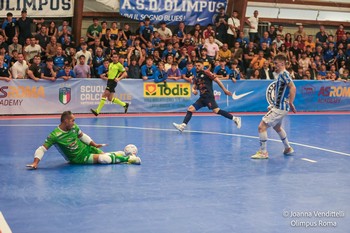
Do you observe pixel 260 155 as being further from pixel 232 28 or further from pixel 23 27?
pixel 232 28

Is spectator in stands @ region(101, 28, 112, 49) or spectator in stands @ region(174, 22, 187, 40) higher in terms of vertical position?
spectator in stands @ region(174, 22, 187, 40)

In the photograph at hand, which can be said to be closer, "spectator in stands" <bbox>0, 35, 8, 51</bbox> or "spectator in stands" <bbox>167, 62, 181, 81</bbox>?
"spectator in stands" <bbox>0, 35, 8, 51</bbox>

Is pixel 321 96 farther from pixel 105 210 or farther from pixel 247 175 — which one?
pixel 105 210

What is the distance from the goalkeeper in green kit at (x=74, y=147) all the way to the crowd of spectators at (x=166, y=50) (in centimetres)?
916

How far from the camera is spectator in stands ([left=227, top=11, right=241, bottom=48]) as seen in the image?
82.9ft

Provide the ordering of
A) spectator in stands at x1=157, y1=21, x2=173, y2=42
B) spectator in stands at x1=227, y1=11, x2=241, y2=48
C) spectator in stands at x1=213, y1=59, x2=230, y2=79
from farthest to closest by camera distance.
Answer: spectator in stands at x1=227, y1=11, x2=241, y2=48 < spectator in stands at x1=157, y1=21, x2=173, y2=42 < spectator in stands at x1=213, y1=59, x2=230, y2=79

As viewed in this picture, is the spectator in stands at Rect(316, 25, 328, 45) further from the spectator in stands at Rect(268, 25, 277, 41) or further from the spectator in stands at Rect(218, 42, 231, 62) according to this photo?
the spectator in stands at Rect(218, 42, 231, 62)

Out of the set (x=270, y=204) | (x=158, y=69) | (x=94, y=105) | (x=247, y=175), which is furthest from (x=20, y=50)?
(x=270, y=204)

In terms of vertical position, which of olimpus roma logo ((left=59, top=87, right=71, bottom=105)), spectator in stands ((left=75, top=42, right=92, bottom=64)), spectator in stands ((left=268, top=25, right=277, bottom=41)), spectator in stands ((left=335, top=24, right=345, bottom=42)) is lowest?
olimpus roma logo ((left=59, top=87, right=71, bottom=105))

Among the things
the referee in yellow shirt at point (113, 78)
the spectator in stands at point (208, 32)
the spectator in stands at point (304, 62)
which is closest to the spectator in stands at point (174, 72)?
the referee in yellow shirt at point (113, 78)

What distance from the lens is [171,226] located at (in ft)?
22.7

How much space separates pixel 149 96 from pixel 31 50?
4.52 metres

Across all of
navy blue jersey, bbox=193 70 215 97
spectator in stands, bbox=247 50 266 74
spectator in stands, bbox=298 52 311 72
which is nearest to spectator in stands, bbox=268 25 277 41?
spectator in stands, bbox=298 52 311 72

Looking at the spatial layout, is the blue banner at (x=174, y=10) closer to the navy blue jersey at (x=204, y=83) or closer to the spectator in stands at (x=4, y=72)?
the spectator in stands at (x=4, y=72)
